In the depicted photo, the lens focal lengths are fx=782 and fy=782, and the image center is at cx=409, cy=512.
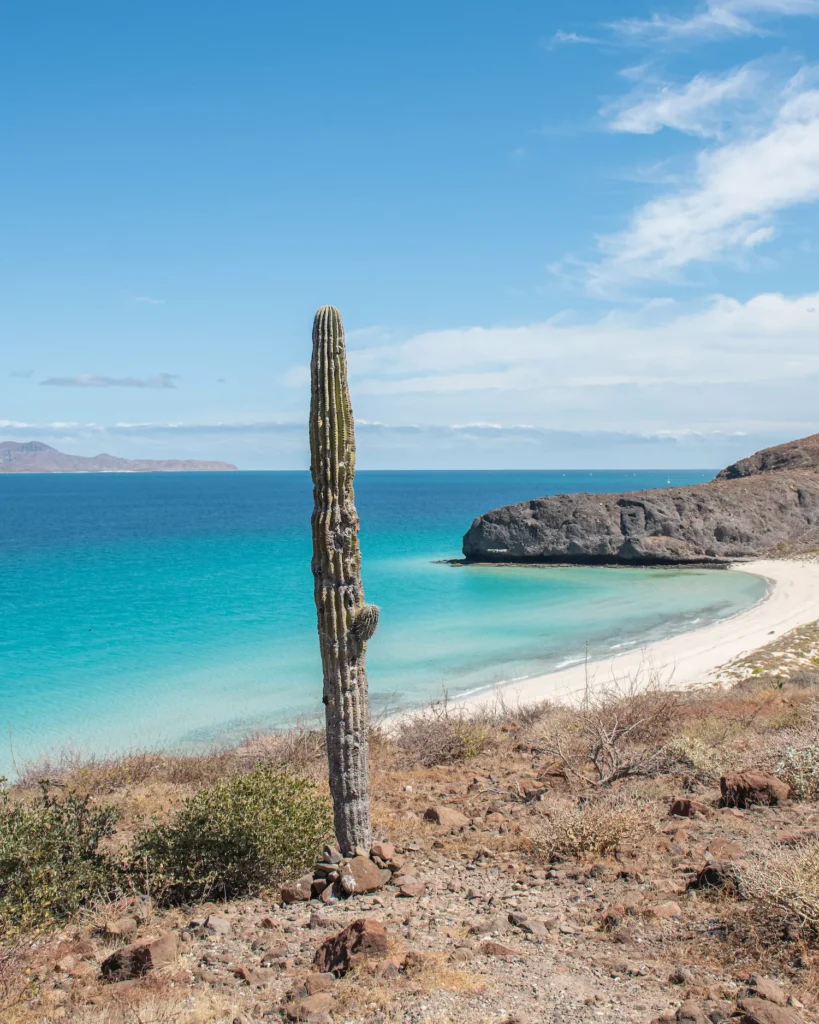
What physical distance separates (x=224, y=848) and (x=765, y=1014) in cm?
453

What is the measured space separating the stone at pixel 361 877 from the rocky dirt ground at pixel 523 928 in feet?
0.34

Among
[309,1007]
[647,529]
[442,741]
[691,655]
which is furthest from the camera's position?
[647,529]

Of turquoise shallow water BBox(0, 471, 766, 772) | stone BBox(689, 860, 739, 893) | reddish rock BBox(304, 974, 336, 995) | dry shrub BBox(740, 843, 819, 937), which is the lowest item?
turquoise shallow water BBox(0, 471, 766, 772)

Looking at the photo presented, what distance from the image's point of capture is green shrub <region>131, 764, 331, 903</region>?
6.91m

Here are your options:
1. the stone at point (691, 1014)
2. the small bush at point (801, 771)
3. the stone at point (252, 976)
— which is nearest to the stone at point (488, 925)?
the stone at point (252, 976)

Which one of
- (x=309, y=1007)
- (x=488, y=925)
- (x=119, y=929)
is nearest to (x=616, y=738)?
(x=488, y=925)

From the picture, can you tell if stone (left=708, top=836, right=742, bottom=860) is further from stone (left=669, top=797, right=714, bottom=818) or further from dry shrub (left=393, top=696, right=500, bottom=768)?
dry shrub (left=393, top=696, right=500, bottom=768)

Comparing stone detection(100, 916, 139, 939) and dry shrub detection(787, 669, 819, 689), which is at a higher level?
stone detection(100, 916, 139, 939)

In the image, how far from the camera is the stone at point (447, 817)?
8.55 meters

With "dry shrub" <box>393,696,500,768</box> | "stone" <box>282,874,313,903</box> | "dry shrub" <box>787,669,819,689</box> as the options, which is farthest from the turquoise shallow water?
"stone" <box>282,874,313,903</box>

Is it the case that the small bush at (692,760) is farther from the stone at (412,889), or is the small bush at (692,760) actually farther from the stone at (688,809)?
the stone at (412,889)

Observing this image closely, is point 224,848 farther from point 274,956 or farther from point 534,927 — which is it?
point 534,927

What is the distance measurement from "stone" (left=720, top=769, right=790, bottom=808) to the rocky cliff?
3911 cm

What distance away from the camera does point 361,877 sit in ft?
22.4
